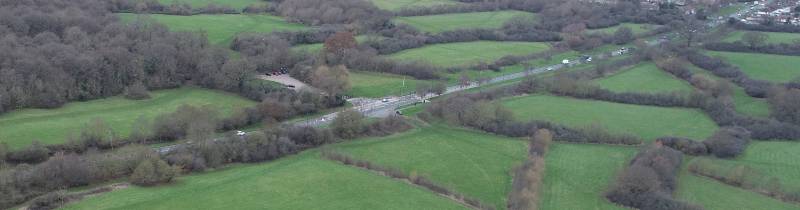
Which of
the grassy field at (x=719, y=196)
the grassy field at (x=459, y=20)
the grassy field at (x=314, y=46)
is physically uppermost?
the grassy field at (x=459, y=20)

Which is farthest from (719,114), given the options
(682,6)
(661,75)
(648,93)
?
(682,6)

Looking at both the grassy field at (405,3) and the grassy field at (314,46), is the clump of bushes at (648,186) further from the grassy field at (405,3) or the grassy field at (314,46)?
the grassy field at (405,3)

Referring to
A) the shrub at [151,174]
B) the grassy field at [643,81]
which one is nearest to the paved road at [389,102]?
the shrub at [151,174]

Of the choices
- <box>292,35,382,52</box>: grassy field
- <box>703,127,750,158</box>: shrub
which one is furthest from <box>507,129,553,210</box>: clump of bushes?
<box>292,35,382,52</box>: grassy field

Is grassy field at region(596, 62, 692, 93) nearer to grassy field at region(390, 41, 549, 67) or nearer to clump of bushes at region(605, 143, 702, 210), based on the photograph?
grassy field at region(390, 41, 549, 67)

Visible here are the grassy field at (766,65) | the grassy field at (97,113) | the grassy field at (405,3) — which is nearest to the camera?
the grassy field at (97,113)
